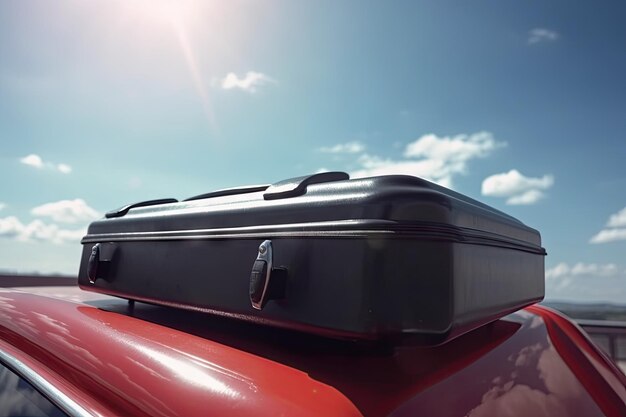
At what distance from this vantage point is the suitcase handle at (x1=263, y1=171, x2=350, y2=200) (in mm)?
1104

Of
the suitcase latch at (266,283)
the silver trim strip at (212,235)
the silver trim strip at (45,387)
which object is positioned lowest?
the silver trim strip at (45,387)

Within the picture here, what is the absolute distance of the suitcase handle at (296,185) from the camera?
3.62ft

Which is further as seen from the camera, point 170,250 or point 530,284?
point 530,284

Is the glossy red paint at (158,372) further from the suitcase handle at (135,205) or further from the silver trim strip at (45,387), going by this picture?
the suitcase handle at (135,205)

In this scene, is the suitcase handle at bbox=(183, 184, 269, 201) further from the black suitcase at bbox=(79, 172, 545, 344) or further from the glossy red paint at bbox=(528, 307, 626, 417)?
the glossy red paint at bbox=(528, 307, 626, 417)

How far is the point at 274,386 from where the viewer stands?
814 millimetres

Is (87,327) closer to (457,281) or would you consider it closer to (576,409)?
(457,281)

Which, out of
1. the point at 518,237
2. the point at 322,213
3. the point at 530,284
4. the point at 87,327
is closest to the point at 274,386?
the point at 322,213

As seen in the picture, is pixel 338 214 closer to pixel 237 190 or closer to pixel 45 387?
pixel 237 190

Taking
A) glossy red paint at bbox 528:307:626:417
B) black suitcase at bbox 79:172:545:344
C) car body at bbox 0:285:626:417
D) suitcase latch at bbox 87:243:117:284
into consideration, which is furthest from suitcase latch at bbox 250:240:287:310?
glossy red paint at bbox 528:307:626:417

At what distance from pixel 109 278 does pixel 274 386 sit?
40.0 inches

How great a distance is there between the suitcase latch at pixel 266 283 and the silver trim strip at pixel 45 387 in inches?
14.6

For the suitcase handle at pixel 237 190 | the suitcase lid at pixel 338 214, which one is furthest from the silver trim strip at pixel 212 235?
the suitcase handle at pixel 237 190

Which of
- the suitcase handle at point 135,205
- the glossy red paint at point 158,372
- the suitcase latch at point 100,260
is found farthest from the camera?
the suitcase handle at point 135,205
